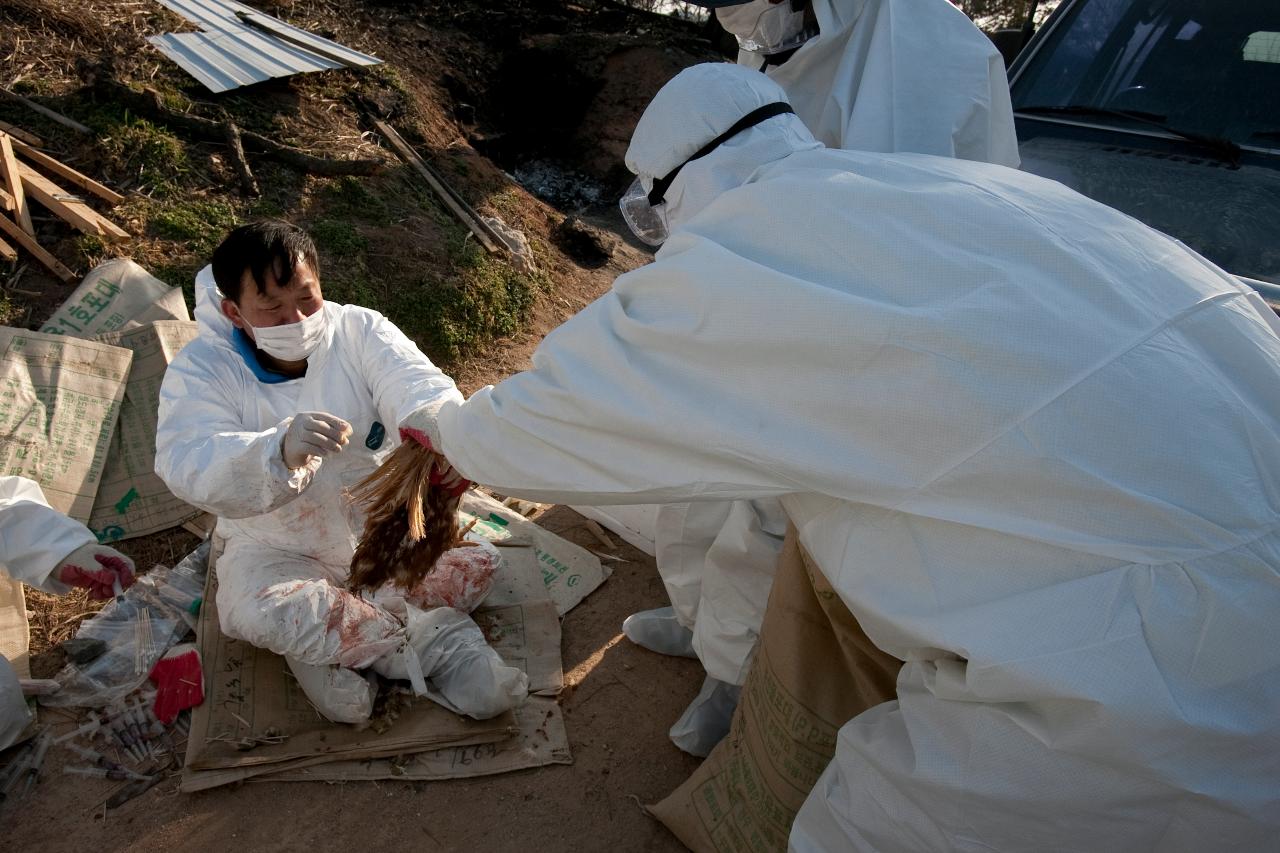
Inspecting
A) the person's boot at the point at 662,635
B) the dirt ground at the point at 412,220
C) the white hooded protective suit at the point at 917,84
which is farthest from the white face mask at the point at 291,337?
the white hooded protective suit at the point at 917,84

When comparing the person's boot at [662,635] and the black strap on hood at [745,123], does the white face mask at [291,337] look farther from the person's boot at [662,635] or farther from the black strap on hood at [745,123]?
the person's boot at [662,635]

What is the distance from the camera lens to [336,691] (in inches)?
124

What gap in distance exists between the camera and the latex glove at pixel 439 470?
121 inches

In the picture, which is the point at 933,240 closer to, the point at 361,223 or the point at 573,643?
the point at 573,643

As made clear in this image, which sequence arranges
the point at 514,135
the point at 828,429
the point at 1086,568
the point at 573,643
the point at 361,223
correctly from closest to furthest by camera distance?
the point at 1086,568 → the point at 828,429 → the point at 573,643 → the point at 361,223 → the point at 514,135

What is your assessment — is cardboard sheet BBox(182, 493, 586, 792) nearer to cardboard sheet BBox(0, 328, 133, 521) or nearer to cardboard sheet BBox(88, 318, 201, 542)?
cardboard sheet BBox(88, 318, 201, 542)

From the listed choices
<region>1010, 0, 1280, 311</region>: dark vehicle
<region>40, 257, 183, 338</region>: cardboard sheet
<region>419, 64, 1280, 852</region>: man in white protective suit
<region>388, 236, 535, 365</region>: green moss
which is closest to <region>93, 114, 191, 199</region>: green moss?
<region>40, 257, 183, 338</region>: cardboard sheet

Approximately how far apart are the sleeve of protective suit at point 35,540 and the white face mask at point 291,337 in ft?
3.13

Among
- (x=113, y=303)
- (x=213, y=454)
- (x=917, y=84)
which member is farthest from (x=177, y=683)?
(x=917, y=84)

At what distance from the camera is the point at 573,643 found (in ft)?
12.5

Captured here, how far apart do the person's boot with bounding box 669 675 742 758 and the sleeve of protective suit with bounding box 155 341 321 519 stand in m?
1.58

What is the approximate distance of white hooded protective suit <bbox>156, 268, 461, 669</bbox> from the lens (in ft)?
9.48

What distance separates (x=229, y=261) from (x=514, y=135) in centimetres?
597

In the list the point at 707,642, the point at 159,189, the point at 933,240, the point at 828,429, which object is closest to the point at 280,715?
the point at 707,642
